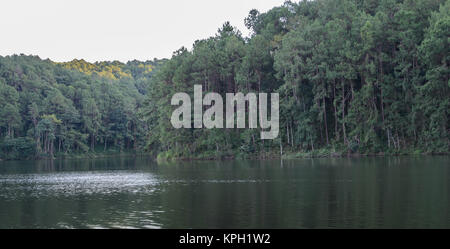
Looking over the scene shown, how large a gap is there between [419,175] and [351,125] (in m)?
35.5

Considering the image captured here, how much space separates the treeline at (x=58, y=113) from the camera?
12038 centimetres

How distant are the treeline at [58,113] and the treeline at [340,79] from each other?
145 feet

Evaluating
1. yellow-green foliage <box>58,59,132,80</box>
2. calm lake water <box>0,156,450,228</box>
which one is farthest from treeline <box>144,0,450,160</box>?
yellow-green foliage <box>58,59,132,80</box>

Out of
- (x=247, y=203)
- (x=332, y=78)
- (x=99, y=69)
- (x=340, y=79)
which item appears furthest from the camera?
(x=99, y=69)

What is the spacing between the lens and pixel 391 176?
123ft

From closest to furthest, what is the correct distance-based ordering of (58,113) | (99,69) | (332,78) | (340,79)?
(332,78), (340,79), (58,113), (99,69)

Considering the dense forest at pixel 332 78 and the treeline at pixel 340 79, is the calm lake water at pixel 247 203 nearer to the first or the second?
the dense forest at pixel 332 78

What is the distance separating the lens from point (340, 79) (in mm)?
73688

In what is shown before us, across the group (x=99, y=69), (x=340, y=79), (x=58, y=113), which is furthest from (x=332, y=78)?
(x=99, y=69)

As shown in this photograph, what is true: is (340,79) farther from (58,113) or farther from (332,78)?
(58,113)

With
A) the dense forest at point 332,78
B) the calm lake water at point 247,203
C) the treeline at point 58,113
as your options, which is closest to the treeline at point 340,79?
the dense forest at point 332,78

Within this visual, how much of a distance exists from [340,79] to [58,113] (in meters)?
76.8

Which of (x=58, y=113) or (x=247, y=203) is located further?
(x=58, y=113)
